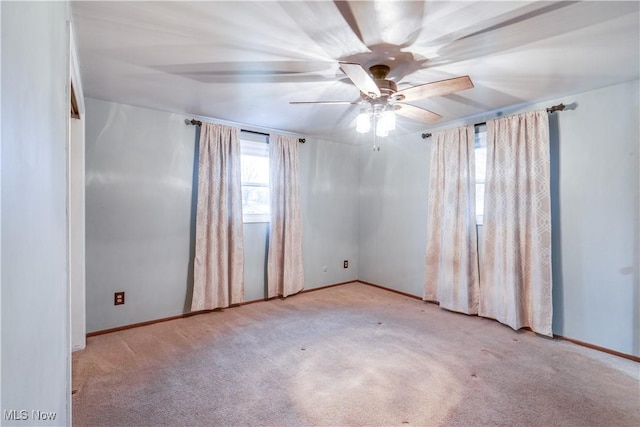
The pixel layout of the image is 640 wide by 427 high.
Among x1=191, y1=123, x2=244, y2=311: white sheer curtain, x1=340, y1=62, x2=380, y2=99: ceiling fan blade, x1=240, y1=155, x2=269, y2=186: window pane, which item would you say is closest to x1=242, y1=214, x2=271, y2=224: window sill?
x1=191, y1=123, x2=244, y2=311: white sheer curtain

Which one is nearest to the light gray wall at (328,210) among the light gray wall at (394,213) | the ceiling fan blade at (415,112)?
the light gray wall at (394,213)

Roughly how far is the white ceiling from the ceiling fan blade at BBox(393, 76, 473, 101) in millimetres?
187

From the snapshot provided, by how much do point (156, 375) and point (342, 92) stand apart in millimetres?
2716

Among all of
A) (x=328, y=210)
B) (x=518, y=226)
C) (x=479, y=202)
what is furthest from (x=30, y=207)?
(x=328, y=210)

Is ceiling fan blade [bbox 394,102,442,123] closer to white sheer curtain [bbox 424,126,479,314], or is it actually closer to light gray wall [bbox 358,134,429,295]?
white sheer curtain [bbox 424,126,479,314]

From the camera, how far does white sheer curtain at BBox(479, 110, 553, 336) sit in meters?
2.96

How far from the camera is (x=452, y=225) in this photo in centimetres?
368

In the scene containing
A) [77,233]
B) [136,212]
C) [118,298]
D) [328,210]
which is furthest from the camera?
[328,210]

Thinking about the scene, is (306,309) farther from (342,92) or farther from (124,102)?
(124,102)

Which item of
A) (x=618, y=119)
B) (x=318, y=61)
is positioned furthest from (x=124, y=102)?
(x=618, y=119)

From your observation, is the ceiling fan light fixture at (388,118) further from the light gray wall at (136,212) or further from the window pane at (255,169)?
the light gray wall at (136,212)

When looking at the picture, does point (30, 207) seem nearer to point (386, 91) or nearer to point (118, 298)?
point (386, 91)

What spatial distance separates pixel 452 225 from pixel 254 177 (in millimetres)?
2547

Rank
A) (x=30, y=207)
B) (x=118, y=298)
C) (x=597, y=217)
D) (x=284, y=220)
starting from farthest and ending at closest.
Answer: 1. (x=284, y=220)
2. (x=118, y=298)
3. (x=597, y=217)
4. (x=30, y=207)
